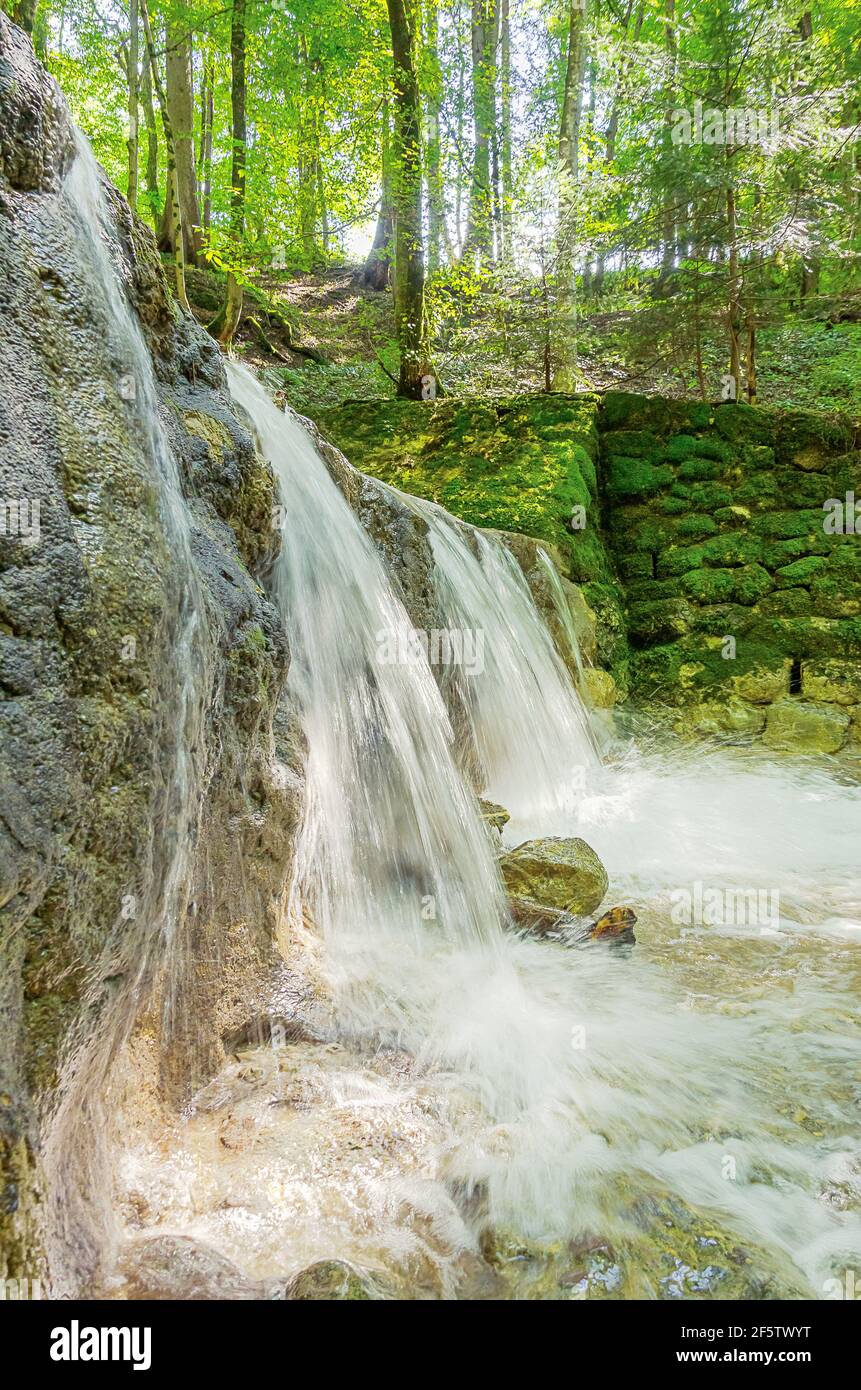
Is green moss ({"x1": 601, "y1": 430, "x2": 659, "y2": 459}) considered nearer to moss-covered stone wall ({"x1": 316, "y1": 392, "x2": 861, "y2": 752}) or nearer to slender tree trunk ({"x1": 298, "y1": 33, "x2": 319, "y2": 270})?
moss-covered stone wall ({"x1": 316, "y1": 392, "x2": 861, "y2": 752})

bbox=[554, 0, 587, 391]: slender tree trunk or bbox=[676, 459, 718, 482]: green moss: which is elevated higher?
bbox=[554, 0, 587, 391]: slender tree trunk

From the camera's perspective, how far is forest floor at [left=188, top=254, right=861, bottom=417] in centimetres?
1008

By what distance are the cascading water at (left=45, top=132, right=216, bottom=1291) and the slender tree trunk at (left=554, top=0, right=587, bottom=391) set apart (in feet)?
28.7

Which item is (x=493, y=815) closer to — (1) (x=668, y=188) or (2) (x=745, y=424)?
(2) (x=745, y=424)

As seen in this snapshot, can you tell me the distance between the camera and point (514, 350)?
1076cm

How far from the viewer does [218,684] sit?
259 cm

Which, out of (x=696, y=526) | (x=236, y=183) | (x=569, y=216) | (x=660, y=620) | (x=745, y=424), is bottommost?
(x=660, y=620)

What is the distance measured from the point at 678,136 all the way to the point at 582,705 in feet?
21.7

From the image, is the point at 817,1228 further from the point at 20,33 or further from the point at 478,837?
the point at 20,33

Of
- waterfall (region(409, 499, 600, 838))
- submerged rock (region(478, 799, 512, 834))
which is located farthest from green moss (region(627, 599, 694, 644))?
submerged rock (region(478, 799, 512, 834))

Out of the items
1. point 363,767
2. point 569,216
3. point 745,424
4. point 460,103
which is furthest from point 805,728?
point 460,103

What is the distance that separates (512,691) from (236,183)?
10.6m

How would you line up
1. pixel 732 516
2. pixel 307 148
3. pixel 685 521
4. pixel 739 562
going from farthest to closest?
pixel 307 148, pixel 685 521, pixel 732 516, pixel 739 562
